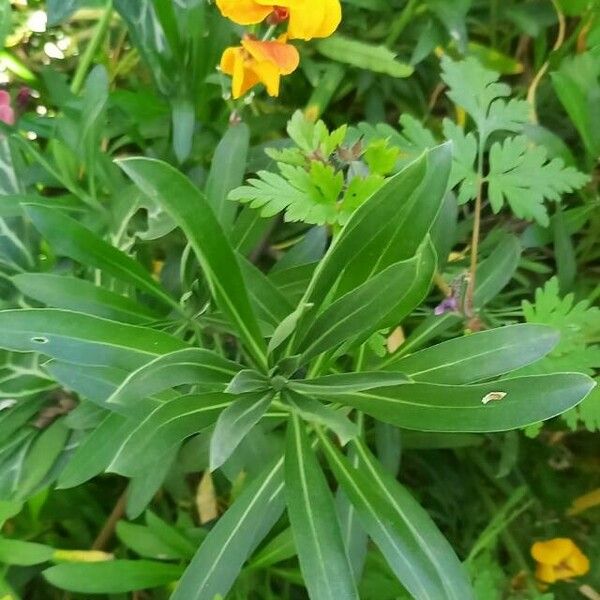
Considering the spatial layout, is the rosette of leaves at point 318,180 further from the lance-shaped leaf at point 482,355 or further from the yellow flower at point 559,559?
the yellow flower at point 559,559

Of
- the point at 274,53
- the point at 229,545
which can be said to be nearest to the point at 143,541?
the point at 229,545

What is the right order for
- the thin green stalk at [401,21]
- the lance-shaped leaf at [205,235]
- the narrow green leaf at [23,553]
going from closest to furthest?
the lance-shaped leaf at [205,235] → the narrow green leaf at [23,553] → the thin green stalk at [401,21]

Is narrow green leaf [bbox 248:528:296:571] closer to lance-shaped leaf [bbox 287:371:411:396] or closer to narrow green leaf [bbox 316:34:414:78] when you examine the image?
lance-shaped leaf [bbox 287:371:411:396]

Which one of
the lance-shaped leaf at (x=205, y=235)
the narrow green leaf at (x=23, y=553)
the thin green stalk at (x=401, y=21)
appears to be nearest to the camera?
the lance-shaped leaf at (x=205, y=235)

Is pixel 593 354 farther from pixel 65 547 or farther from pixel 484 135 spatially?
pixel 65 547

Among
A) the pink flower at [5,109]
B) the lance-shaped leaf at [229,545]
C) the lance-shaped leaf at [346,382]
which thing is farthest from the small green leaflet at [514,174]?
the pink flower at [5,109]

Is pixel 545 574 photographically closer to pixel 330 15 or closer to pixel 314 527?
pixel 314 527

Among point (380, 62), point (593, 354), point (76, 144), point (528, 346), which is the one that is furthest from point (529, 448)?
point (76, 144)
